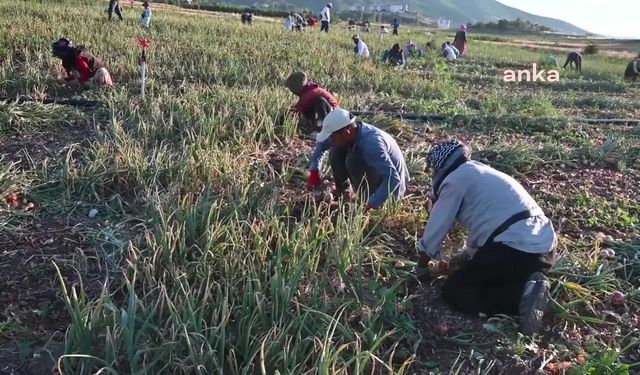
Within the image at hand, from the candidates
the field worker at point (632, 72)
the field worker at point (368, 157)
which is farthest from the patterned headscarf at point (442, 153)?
the field worker at point (632, 72)

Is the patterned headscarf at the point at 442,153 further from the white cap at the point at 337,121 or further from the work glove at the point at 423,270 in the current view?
the white cap at the point at 337,121

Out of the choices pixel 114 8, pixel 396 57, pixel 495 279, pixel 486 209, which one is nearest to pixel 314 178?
pixel 486 209

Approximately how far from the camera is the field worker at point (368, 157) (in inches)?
129

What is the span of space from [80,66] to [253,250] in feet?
16.4

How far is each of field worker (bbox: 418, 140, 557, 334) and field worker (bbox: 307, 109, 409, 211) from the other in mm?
593

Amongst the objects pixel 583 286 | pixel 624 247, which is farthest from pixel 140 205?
pixel 624 247

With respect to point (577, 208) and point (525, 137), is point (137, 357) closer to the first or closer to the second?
point (577, 208)

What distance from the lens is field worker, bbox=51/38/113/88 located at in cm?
642

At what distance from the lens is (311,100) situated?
4949mm

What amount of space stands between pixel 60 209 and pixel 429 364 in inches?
92.0

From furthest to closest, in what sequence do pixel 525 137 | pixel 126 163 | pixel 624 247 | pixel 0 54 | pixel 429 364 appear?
pixel 0 54, pixel 525 137, pixel 126 163, pixel 624 247, pixel 429 364

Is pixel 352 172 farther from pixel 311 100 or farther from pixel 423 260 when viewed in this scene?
pixel 311 100

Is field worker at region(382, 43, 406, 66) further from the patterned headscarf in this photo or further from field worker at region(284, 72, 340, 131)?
the patterned headscarf

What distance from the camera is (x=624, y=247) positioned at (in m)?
3.32
